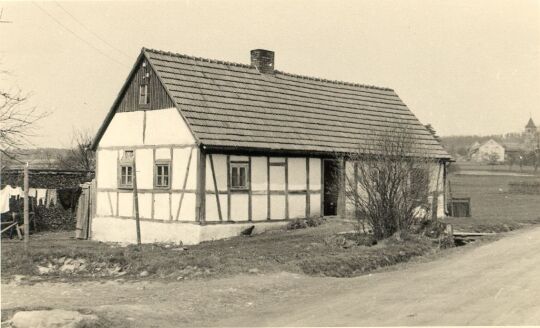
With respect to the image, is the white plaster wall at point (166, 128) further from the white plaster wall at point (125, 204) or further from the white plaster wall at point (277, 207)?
the white plaster wall at point (277, 207)

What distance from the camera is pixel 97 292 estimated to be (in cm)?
1284

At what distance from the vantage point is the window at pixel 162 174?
2095cm

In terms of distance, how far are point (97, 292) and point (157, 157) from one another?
907 cm

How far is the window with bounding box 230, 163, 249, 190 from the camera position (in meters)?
20.7

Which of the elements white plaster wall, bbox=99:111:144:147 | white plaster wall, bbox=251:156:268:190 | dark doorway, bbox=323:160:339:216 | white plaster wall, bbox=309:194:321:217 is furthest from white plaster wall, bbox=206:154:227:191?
dark doorway, bbox=323:160:339:216

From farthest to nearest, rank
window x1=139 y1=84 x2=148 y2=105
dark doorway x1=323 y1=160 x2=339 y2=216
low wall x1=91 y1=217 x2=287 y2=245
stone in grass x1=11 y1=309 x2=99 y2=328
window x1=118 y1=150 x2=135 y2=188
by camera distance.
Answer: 1. dark doorway x1=323 y1=160 x2=339 y2=216
2. window x1=118 y1=150 x2=135 y2=188
3. window x1=139 y1=84 x2=148 y2=105
4. low wall x1=91 y1=217 x2=287 y2=245
5. stone in grass x1=11 y1=309 x2=99 y2=328

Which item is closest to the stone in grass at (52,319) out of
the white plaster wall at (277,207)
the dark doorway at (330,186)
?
the white plaster wall at (277,207)

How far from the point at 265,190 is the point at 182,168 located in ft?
9.94

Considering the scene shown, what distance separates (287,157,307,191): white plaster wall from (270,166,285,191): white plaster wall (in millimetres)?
341

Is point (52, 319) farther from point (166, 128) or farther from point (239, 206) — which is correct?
point (166, 128)

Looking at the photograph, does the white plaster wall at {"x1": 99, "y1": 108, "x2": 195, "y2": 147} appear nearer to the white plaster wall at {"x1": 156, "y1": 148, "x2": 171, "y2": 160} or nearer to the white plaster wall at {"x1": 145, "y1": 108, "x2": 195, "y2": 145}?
the white plaster wall at {"x1": 145, "y1": 108, "x2": 195, "y2": 145}

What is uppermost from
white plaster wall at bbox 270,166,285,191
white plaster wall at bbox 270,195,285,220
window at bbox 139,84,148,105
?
window at bbox 139,84,148,105

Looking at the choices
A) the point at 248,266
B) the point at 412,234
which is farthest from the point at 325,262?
the point at 412,234

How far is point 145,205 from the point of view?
21672mm
